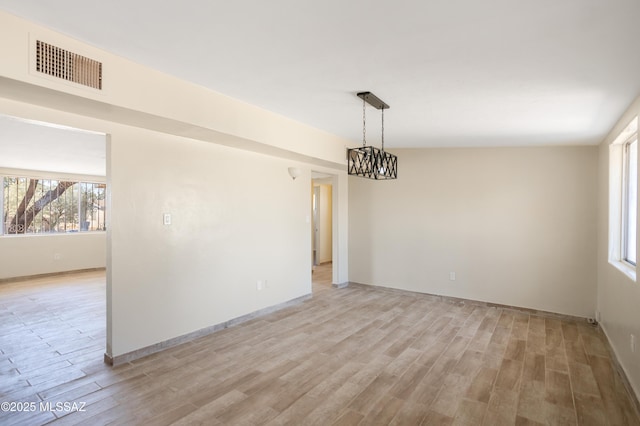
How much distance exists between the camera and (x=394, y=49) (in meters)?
2.32

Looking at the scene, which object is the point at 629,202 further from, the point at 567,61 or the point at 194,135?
the point at 194,135

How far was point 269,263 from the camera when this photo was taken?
16.0ft

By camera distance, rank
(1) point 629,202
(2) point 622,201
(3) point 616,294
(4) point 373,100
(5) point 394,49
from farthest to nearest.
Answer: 1. (2) point 622,201
2. (1) point 629,202
3. (3) point 616,294
4. (4) point 373,100
5. (5) point 394,49

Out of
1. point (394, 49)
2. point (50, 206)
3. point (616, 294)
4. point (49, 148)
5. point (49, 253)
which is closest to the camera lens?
point (394, 49)

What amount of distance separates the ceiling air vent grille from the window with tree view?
653cm

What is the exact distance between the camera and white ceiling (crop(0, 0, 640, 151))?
6.15 feet

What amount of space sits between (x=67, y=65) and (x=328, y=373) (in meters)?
3.13

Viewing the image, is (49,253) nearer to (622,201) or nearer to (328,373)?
(328,373)

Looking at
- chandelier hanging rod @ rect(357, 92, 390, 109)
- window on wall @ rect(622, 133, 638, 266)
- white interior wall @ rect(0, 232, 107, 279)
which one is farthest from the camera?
white interior wall @ rect(0, 232, 107, 279)

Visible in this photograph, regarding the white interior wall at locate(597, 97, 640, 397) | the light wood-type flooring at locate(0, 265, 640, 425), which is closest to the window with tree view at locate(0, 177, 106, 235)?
the light wood-type flooring at locate(0, 265, 640, 425)

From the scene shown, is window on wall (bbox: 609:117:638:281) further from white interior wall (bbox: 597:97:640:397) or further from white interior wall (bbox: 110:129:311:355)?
white interior wall (bbox: 110:129:311:355)

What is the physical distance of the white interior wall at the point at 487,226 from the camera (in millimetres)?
4746

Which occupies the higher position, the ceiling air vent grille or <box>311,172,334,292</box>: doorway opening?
the ceiling air vent grille

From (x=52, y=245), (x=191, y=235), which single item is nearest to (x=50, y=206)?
(x=52, y=245)
